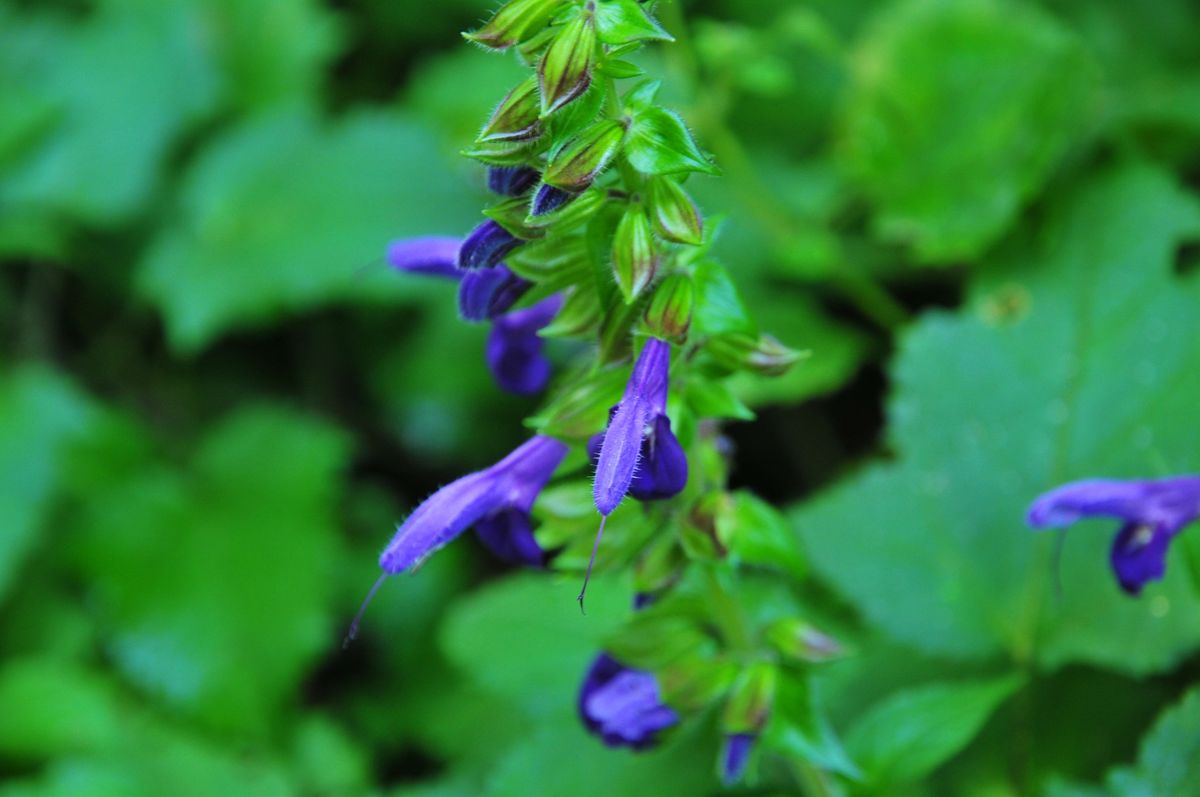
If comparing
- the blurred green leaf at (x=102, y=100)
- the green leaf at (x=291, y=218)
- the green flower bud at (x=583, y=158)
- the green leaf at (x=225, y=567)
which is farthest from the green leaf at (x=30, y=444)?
the green flower bud at (x=583, y=158)

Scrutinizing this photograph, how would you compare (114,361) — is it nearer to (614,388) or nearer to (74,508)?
(74,508)

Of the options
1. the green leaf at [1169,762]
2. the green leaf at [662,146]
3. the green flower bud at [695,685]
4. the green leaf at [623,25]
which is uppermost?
the green leaf at [623,25]

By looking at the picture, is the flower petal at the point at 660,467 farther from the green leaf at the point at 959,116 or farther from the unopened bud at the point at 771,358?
the green leaf at the point at 959,116

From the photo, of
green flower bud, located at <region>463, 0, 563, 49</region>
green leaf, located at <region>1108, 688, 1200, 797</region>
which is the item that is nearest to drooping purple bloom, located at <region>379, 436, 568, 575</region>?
green flower bud, located at <region>463, 0, 563, 49</region>

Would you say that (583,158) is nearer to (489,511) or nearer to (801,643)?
(489,511)

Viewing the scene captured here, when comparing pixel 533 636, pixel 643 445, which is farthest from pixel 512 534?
pixel 533 636
